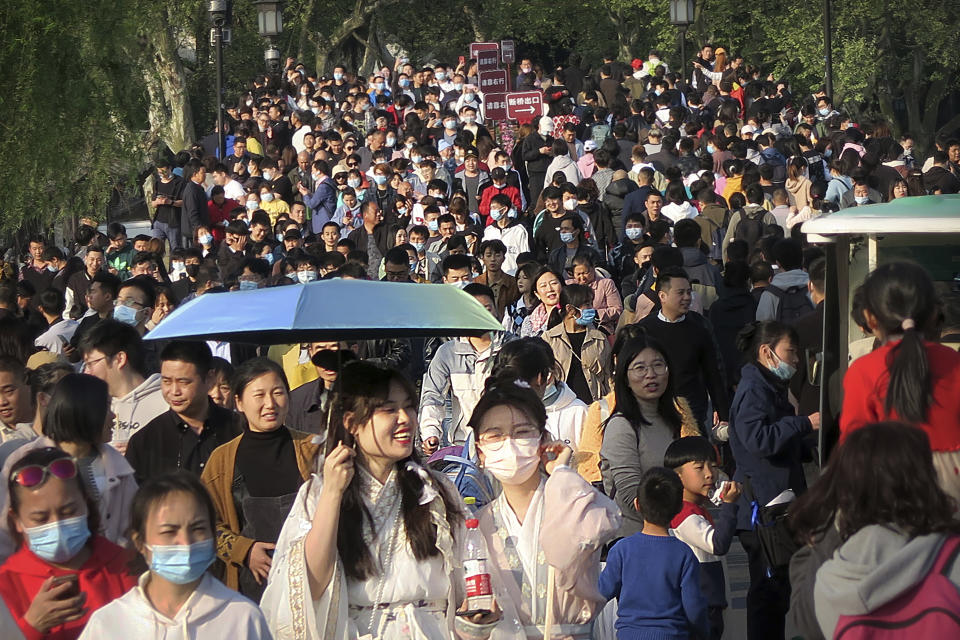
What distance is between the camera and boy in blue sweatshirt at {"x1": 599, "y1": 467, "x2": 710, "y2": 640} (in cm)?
659

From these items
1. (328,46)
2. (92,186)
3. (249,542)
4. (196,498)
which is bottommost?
(249,542)

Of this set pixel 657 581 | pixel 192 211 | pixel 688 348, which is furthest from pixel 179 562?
pixel 192 211

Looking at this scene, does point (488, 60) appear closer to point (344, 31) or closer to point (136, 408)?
point (136, 408)

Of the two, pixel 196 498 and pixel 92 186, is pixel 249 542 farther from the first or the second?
pixel 92 186

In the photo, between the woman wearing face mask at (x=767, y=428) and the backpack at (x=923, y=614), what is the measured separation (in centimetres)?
351

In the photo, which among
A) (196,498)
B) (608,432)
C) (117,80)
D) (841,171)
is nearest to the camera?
(196,498)

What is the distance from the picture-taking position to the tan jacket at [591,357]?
35.9 ft

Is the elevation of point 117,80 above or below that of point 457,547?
above

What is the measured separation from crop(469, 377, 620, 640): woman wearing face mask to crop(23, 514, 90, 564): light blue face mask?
1384mm

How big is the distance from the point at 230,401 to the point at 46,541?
3964 mm

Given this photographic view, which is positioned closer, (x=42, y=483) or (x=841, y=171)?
(x=42, y=483)

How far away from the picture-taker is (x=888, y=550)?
414 centimetres

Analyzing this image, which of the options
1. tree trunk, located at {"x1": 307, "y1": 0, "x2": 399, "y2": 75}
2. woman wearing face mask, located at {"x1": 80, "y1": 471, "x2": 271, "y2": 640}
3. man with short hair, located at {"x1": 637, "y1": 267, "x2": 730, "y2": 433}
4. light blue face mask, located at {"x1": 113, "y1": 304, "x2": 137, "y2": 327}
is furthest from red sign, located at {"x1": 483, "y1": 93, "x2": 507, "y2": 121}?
woman wearing face mask, located at {"x1": 80, "y1": 471, "x2": 271, "y2": 640}

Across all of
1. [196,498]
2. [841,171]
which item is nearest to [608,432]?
[196,498]
